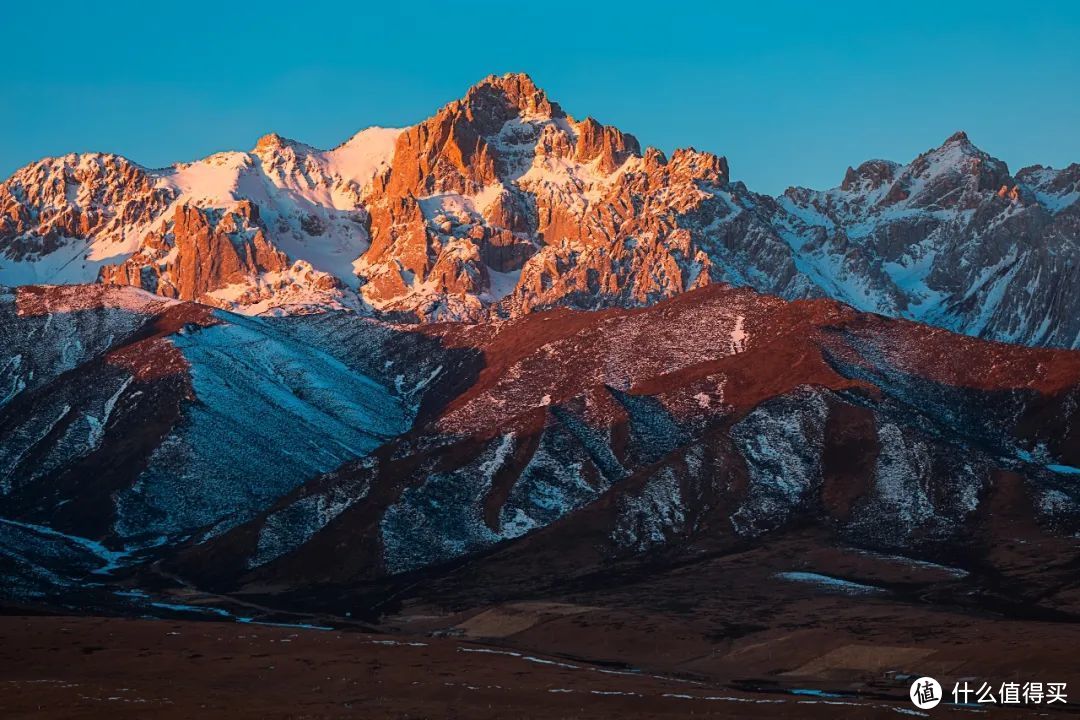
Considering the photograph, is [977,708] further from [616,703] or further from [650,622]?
[650,622]

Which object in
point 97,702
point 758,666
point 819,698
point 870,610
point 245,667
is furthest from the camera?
point 870,610

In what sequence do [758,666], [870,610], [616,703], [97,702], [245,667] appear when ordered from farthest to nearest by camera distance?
[870,610], [758,666], [245,667], [616,703], [97,702]

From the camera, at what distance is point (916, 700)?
116562 millimetres

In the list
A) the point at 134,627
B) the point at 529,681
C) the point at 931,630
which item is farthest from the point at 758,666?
the point at 134,627

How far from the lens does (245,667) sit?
134375 millimetres

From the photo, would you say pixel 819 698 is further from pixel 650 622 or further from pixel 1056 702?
pixel 650 622

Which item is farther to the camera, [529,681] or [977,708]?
[529,681]

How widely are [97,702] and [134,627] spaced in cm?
5599

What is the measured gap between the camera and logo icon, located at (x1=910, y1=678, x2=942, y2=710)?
114 metres

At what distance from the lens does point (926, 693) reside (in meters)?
121

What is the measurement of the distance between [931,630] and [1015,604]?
29.9 metres

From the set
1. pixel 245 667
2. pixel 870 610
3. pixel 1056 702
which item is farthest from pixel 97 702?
pixel 870 610

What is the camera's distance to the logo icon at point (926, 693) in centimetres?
11356

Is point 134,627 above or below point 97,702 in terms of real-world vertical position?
above
